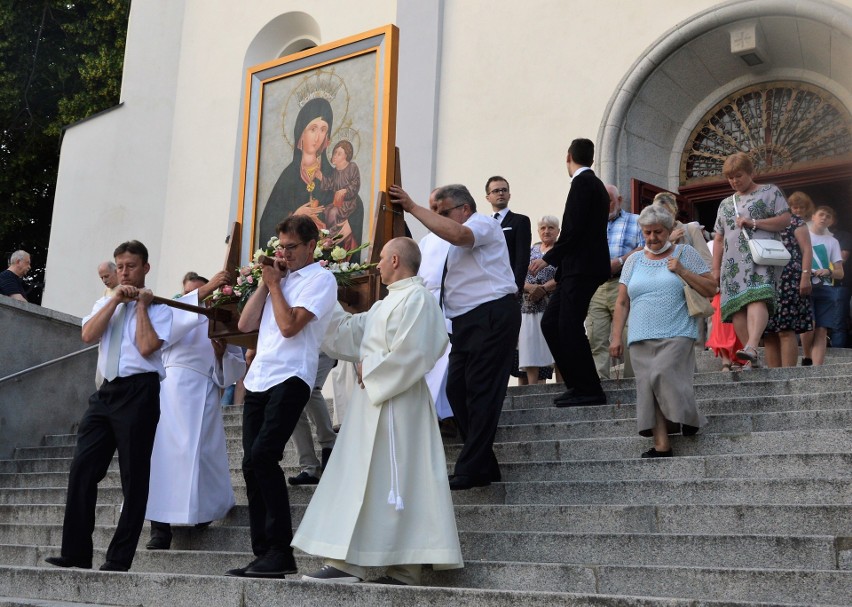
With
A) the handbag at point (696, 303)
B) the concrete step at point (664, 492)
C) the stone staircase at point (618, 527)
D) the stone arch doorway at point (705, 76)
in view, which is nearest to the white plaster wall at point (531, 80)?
the stone arch doorway at point (705, 76)

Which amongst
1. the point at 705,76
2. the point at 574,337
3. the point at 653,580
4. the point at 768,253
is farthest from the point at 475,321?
the point at 705,76

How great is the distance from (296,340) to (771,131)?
8.84 m

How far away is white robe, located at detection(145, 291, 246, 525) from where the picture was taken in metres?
6.66

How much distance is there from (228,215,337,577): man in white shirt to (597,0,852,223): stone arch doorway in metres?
7.32

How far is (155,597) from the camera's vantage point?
5.02 m

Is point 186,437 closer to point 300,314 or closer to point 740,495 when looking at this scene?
point 300,314

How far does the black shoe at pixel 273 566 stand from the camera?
511 centimetres

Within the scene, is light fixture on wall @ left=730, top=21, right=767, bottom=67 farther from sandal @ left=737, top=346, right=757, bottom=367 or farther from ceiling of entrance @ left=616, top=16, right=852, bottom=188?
sandal @ left=737, top=346, right=757, bottom=367

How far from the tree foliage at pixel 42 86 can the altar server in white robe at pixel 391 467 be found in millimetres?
18992

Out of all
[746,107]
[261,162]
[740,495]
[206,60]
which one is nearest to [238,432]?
[261,162]

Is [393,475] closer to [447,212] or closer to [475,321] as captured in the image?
[475,321]

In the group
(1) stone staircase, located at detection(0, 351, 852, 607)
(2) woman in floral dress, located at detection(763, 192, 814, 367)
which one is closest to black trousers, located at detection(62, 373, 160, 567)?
(1) stone staircase, located at detection(0, 351, 852, 607)

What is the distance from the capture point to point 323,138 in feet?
29.9

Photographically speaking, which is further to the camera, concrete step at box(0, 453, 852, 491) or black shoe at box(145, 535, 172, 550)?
black shoe at box(145, 535, 172, 550)
